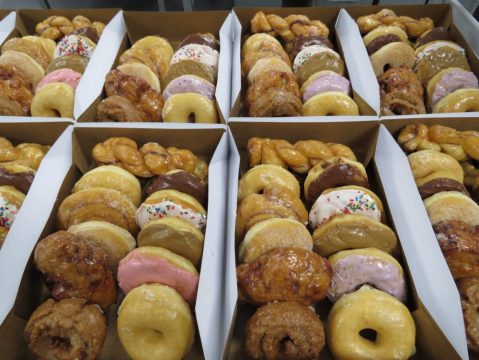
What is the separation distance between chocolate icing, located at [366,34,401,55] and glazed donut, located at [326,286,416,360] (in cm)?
181

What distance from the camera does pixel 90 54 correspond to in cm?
278

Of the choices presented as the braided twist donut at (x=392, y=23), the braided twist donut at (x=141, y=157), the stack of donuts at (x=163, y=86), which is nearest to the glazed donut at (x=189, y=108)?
the stack of donuts at (x=163, y=86)

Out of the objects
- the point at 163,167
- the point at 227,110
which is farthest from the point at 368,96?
the point at 163,167

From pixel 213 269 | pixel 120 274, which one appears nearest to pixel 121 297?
pixel 120 274

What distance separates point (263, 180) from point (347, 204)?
1.36ft

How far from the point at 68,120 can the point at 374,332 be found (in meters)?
1.81

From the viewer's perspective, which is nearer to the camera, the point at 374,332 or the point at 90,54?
the point at 374,332

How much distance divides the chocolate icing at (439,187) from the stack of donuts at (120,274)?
1043mm

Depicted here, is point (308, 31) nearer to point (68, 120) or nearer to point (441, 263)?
point (68, 120)

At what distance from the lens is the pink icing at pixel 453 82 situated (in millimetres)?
2398

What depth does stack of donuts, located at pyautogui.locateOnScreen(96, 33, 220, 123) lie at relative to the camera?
227 centimetres

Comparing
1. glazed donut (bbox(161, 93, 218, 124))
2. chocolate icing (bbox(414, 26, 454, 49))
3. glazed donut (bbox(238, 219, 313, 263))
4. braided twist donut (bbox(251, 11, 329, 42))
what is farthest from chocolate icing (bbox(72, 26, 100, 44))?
chocolate icing (bbox(414, 26, 454, 49))

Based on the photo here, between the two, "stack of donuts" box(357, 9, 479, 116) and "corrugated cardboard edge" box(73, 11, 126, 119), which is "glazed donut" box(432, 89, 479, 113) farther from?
"corrugated cardboard edge" box(73, 11, 126, 119)

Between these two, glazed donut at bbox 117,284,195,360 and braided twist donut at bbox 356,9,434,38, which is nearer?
glazed donut at bbox 117,284,195,360
